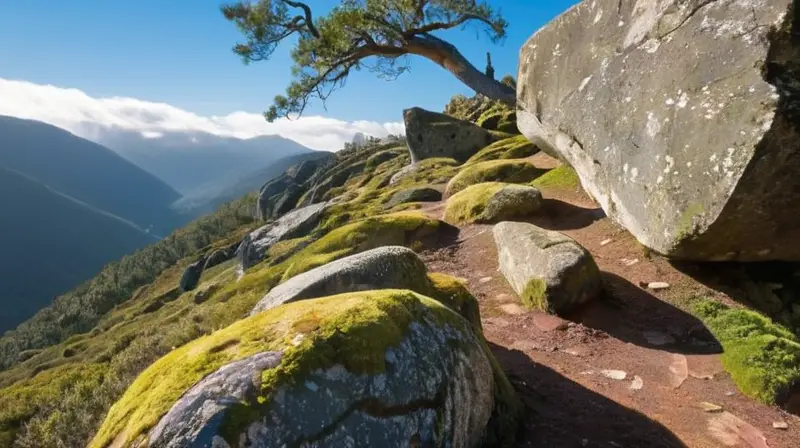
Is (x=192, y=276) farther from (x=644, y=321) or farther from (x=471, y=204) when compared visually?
(x=644, y=321)

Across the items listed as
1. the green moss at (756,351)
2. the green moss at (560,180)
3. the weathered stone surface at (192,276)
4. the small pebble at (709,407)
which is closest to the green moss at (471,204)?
the green moss at (560,180)

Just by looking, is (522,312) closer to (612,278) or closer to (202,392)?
(612,278)

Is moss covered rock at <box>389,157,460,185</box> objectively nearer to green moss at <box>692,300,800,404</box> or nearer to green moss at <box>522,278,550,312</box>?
green moss at <box>522,278,550,312</box>

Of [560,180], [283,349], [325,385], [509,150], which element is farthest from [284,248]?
[325,385]

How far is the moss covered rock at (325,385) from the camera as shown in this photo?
3.79 m

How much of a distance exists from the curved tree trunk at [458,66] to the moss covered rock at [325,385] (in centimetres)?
2484

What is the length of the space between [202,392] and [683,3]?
37.3ft

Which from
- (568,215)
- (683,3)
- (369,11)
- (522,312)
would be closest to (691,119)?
(683,3)

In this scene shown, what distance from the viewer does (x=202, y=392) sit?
3947mm

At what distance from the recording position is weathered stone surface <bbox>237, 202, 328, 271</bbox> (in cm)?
2957

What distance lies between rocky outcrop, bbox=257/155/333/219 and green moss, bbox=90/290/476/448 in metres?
90.6

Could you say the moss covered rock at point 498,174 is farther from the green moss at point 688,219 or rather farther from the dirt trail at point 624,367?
the green moss at point 688,219

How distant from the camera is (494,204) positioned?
16891 mm

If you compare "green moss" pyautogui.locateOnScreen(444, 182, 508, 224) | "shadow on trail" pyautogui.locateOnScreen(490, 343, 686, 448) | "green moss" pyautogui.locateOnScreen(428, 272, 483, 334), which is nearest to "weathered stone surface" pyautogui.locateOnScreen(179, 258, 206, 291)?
"green moss" pyautogui.locateOnScreen(444, 182, 508, 224)
